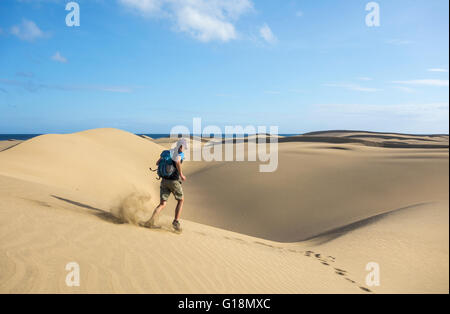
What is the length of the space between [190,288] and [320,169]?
11.2 metres

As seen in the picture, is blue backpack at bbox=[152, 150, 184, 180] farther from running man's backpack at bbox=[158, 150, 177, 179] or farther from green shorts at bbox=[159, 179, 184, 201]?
green shorts at bbox=[159, 179, 184, 201]

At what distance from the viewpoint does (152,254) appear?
4086 mm

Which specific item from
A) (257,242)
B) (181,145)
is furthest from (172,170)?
(257,242)

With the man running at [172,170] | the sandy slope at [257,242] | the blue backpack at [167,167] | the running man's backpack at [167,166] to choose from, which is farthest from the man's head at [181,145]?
the sandy slope at [257,242]

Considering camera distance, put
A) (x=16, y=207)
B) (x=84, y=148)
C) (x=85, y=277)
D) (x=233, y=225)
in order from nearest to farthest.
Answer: (x=85, y=277) < (x=16, y=207) < (x=233, y=225) < (x=84, y=148)

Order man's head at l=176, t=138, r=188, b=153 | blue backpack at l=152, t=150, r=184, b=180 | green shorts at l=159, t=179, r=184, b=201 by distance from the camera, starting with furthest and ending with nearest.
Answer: green shorts at l=159, t=179, r=184, b=201, blue backpack at l=152, t=150, r=184, b=180, man's head at l=176, t=138, r=188, b=153

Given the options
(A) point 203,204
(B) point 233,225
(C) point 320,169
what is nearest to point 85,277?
(B) point 233,225

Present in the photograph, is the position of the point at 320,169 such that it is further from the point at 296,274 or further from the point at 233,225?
the point at 296,274

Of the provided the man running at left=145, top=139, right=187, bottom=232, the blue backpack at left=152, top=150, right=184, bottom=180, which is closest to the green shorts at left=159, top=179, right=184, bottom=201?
the man running at left=145, top=139, right=187, bottom=232

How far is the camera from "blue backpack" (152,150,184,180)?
5.25 m

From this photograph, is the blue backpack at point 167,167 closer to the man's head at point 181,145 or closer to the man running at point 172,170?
the man running at point 172,170

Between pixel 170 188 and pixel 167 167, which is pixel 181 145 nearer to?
pixel 167 167

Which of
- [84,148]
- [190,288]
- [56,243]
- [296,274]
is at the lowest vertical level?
[296,274]

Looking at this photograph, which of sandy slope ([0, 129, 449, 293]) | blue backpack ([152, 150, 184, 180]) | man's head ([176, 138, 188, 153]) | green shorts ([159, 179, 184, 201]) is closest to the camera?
sandy slope ([0, 129, 449, 293])
